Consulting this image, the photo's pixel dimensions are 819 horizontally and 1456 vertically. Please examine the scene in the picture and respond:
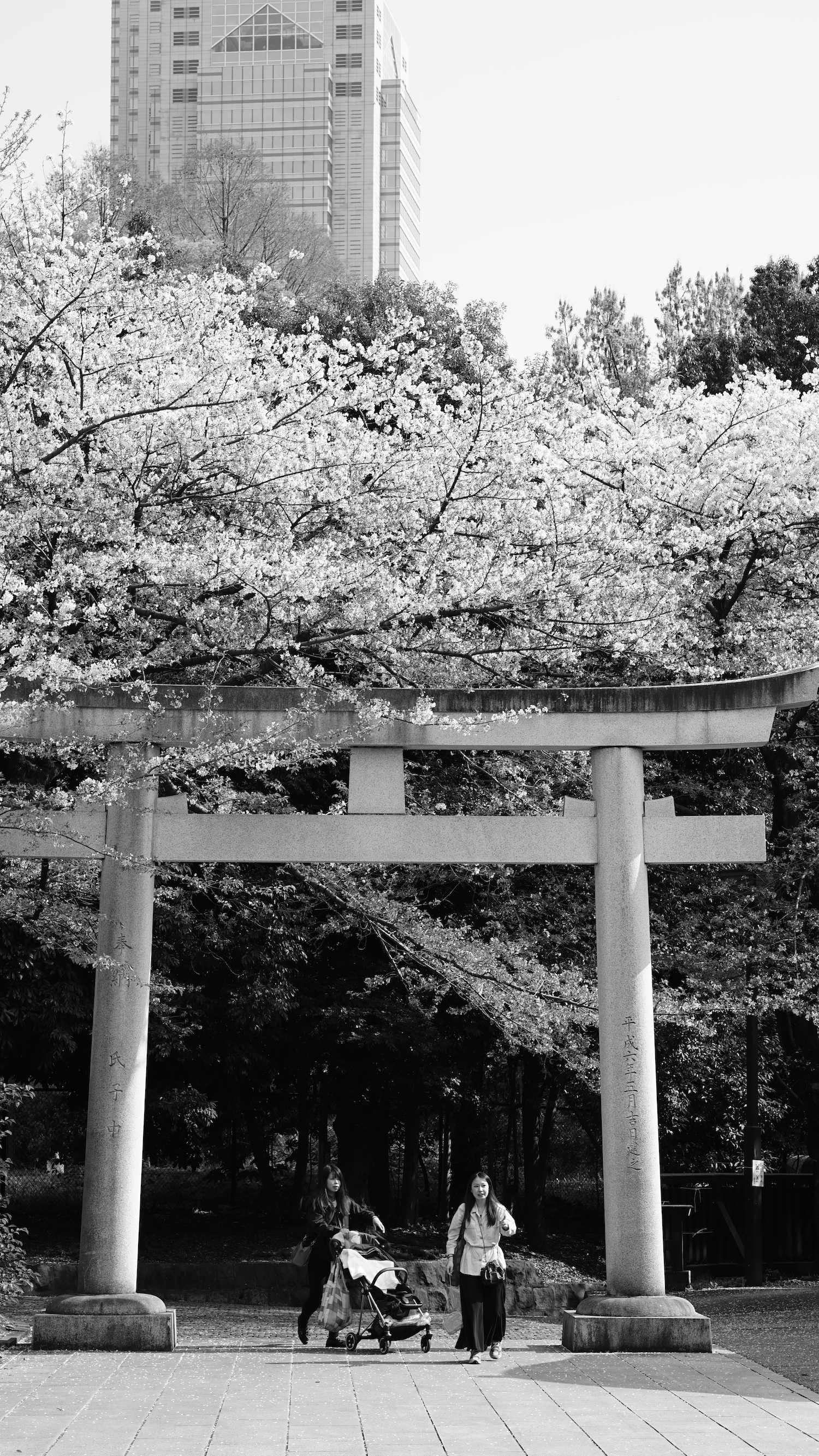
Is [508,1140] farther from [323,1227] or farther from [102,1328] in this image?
[102,1328]

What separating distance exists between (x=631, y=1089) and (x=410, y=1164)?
888 centimetres

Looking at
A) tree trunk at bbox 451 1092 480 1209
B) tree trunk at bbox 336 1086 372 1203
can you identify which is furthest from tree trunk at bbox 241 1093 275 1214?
tree trunk at bbox 451 1092 480 1209

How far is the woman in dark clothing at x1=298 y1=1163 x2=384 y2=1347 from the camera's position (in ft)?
30.6

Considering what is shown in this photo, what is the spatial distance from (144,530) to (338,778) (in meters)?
6.18

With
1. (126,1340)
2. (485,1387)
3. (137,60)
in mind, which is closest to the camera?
(485,1387)

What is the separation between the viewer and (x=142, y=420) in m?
9.78

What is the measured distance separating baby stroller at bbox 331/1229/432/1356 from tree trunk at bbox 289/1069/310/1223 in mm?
8193

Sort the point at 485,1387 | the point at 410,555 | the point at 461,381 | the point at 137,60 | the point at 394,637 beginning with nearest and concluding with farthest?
the point at 485,1387
the point at 394,637
the point at 410,555
the point at 461,381
the point at 137,60

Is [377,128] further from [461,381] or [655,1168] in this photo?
[655,1168]

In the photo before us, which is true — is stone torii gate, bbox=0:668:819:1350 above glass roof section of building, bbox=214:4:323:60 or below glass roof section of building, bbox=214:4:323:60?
below

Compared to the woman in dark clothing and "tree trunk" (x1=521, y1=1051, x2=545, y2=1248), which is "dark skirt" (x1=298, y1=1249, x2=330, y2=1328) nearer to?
the woman in dark clothing

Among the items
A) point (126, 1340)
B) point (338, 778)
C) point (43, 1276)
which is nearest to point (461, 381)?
point (338, 778)

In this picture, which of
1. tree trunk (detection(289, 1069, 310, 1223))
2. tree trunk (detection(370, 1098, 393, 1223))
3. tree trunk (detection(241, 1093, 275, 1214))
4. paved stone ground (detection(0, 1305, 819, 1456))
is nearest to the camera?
paved stone ground (detection(0, 1305, 819, 1456))

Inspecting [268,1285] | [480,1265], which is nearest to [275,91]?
[268,1285]
